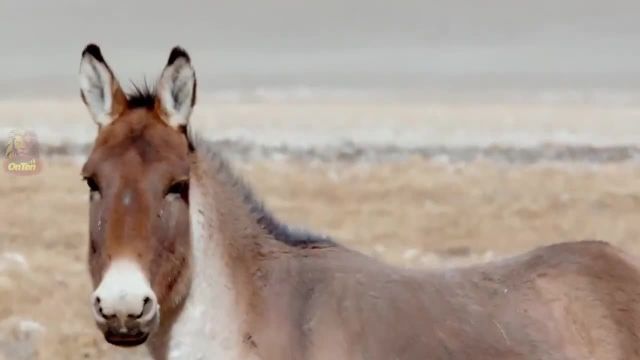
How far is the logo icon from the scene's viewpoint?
3247 centimetres

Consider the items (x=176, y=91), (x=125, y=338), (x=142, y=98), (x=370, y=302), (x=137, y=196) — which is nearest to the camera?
(x=125, y=338)

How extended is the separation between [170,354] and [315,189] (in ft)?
69.1

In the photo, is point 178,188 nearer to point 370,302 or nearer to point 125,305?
point 125,305

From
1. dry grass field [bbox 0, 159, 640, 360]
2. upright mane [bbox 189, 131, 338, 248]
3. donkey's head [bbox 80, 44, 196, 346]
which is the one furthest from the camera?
dry grass field [bbox 0, 159, 640, 360]

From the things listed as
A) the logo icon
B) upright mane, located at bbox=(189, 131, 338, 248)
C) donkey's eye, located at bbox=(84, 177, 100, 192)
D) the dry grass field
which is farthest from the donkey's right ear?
the logo icon

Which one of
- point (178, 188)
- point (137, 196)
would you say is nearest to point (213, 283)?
point (178, 188)

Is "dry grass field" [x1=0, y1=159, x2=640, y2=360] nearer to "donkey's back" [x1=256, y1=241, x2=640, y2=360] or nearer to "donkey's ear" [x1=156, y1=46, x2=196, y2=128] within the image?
"donkey's back" [x1=256, y1=241, x2=640, y2=360]

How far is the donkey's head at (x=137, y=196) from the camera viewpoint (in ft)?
22.6

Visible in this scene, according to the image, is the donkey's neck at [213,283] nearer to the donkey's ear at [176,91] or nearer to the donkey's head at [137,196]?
the donkey's head at [137,196]

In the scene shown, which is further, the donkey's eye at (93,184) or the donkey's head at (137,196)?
the donkey's eye at (93,184)

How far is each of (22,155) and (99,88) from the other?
2925 cm

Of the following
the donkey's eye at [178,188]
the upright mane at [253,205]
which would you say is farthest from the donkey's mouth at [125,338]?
the upright mane at [253,205]

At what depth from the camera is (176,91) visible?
299 inches

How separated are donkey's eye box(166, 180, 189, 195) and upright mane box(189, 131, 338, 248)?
532mm
